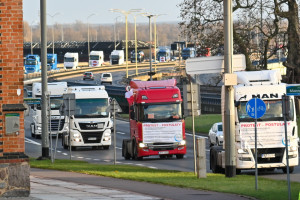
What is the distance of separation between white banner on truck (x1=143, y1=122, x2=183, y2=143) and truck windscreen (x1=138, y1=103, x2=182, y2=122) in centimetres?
25

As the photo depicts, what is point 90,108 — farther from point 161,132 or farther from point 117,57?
point 117,57

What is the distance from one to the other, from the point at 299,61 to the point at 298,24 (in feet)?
8.34

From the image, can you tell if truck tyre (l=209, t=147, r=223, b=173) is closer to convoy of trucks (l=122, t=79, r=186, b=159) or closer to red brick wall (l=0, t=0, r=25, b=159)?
convoy of trucks (l=122, t=79, r=186, b=159)

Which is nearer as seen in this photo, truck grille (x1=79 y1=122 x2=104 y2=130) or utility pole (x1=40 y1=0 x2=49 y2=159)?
utility pole (x1=40 y1=0 x2=49 y2=159)

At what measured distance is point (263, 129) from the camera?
100 feet

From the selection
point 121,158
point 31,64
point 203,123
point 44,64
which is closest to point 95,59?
point 31,64

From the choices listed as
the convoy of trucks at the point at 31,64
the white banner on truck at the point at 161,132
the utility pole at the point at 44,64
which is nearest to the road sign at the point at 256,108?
the white banner on truck at the point at 161,132

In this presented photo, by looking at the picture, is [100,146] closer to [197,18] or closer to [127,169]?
[197,18]

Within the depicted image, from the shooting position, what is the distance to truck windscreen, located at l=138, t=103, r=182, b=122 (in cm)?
3944

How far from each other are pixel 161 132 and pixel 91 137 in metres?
9.70

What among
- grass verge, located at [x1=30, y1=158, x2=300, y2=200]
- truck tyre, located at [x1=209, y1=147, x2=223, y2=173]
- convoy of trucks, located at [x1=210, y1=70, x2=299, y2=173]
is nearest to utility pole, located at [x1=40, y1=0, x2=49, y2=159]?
grass verge, located at [x1=30, y1=158, x2=300, y2=200]

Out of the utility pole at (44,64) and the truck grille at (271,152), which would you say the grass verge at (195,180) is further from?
the utility pole at (44,64)

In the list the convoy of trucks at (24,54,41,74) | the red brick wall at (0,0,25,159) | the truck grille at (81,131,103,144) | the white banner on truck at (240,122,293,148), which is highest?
the convoy of trucks at (24,54,41,74)

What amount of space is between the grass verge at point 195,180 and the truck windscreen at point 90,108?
10986 millimetres
